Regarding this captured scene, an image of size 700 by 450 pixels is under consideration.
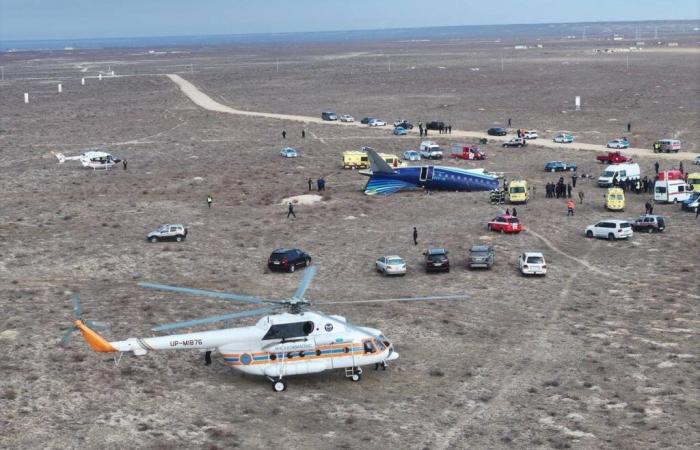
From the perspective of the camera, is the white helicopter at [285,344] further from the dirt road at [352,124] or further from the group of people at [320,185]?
the dirt road at [352,124]

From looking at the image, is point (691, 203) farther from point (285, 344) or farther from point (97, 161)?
point (97, 161)

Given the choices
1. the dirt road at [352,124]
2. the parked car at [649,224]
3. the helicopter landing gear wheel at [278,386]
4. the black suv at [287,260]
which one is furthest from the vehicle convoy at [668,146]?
the helicopter landing gear wheel at [278,386]

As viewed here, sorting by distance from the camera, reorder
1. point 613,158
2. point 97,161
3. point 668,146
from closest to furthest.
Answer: point 613,158 < point 668,146 < point 97,161

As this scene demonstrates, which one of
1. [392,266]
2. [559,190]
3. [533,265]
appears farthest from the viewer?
[559,190]

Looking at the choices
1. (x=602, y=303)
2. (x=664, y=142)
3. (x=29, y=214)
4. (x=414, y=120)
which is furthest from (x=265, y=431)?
(x=414, y=120)

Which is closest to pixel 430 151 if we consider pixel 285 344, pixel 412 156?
pixel 412 156
